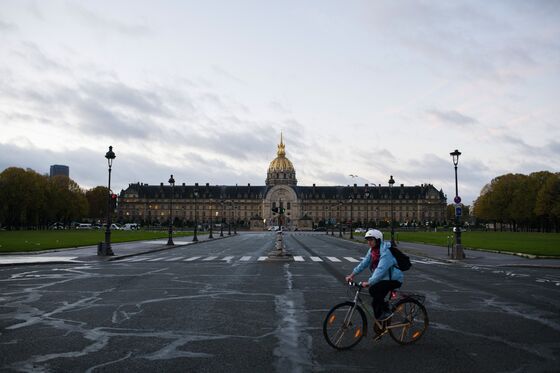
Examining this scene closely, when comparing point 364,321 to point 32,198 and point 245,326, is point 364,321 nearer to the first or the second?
point 245,326

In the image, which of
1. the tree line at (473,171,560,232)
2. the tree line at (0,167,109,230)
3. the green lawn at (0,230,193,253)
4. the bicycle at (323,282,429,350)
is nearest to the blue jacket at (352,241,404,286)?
the bicycle at (323,282,429,350)

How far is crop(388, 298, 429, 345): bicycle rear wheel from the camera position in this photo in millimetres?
8945

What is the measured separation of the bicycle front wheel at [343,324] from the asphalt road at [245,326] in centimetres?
19

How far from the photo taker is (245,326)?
10.7 metres

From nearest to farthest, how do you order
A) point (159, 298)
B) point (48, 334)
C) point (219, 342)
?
point (219, 342) < point (48, 334) < point (159, 298)

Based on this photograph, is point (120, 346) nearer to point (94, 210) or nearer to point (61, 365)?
point (61, 365)

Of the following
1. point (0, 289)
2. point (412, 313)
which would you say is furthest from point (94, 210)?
point (412, 313)

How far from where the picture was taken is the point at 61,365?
779 cm

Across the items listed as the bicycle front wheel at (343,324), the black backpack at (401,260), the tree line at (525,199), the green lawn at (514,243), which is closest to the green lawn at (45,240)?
the green lawn at (514,243)

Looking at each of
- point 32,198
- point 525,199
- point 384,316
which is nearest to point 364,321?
point 384,316

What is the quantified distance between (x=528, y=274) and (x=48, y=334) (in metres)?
19.3

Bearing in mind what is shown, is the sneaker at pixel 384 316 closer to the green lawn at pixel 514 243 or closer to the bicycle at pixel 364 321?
the bicycle at pixel 364 321

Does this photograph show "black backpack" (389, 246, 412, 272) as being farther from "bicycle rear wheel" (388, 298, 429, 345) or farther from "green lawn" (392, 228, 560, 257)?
"green lawn" (392, 228, 560, 257)

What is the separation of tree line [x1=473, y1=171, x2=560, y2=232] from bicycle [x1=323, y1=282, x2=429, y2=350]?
96.9m
